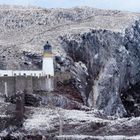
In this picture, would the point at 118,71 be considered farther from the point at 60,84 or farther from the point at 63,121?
the point at 63,121

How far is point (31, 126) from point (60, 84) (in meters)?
19.9

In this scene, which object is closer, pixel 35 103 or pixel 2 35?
pixel 35 103

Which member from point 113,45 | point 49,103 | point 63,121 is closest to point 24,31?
point 113,45

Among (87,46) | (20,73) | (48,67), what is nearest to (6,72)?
(20,73)

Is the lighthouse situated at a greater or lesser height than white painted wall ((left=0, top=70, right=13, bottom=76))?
greater

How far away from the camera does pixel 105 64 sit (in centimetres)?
9988

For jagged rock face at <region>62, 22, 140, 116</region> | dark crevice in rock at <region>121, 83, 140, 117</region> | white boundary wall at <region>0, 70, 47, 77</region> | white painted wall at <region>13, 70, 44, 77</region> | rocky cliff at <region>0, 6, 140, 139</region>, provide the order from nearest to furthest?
white boundary wall at <region>0, 70, 47, 77</region>
white painted wall at <region>13, 70, 44, 77</region>
rocky cliff at <region>0, 6, 140, 139</region>
jagged rock face at <region>62, 22, 140, 116</region>
dark crevice in rock at <region>121, 83, 140, 117</region>

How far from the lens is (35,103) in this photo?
247 ft

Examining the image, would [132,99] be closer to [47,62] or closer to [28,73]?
[47,62]

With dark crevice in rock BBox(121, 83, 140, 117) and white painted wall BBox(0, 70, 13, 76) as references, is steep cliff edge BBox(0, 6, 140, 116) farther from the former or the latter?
white painted wall BBox(0, 70, 13, 76)

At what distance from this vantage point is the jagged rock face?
92.9 m

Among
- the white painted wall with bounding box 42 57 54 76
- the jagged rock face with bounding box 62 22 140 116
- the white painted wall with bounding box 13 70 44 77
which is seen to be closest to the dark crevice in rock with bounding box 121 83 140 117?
the jagged rock face with bounding box 62 22 140 116

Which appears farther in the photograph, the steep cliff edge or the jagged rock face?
the jagged rock face

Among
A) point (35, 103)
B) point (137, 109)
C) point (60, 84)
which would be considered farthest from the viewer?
point (137, 109)
